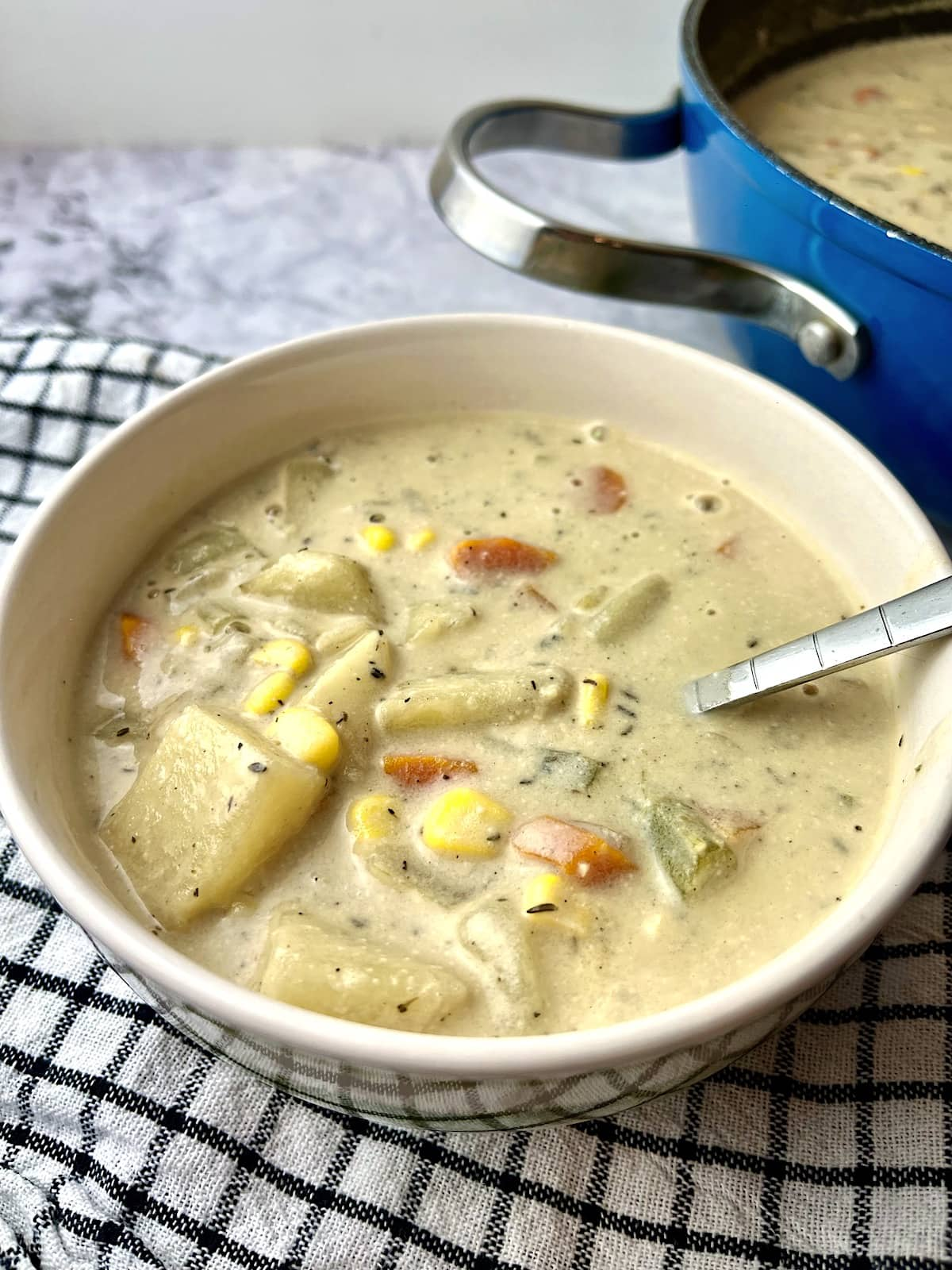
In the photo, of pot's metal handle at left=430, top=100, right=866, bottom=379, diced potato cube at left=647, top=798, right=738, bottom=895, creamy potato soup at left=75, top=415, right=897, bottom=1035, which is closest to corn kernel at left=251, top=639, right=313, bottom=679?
creamy potato soup at left=75, top=415, right=897, bottom=1035

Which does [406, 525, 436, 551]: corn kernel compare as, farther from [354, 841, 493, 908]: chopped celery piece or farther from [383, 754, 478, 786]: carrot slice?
[354, 841, 493, 908]: chopped celery piece

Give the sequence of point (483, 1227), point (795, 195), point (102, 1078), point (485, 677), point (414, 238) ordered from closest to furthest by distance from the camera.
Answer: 1. point (483, 1227)
2. point (102, 1078)
3. point (485, 677)
4. point (795, 195)
5. point (414, 238)

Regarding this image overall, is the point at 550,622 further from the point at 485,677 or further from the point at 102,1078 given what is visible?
the point at 102,1078

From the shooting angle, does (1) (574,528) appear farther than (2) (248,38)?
No

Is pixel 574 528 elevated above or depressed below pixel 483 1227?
above

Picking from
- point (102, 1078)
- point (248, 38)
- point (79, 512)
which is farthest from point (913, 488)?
point (248, 38)

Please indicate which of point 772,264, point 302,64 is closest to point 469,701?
point 772,264
